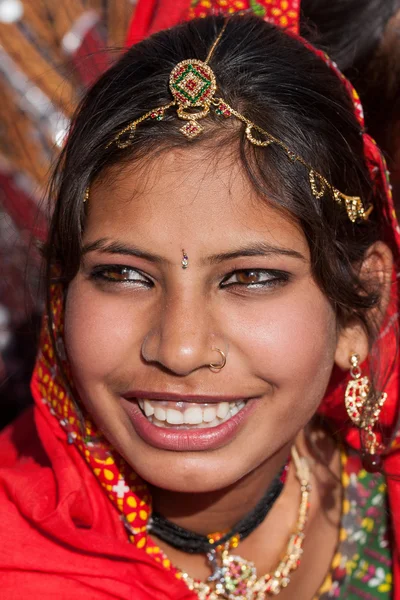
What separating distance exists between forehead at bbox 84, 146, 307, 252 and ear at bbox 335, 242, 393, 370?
340mm

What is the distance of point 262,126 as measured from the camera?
1631 mm

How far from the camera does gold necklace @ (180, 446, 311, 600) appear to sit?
1.92 meters

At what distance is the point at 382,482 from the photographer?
2.14 m

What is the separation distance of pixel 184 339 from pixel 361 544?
0.91 m

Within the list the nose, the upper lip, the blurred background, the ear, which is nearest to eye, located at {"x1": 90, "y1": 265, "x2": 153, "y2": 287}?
the nose

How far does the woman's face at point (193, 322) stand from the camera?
1556 millimetres

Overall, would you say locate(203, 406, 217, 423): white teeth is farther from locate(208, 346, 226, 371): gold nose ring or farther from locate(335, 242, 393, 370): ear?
locate(335, 242, 393, 370): ear

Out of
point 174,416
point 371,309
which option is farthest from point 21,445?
point 371,309

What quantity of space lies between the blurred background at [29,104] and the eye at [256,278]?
1227 mm

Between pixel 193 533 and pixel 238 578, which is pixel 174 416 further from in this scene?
pixel 238 578

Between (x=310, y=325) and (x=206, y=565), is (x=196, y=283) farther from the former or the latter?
(x=206, y=565)

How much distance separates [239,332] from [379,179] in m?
0.62

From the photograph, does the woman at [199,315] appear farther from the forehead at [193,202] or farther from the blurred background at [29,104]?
the blurred background at [29,104]

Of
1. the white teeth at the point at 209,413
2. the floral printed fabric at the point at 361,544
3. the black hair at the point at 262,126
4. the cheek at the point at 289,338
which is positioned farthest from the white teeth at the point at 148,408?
the floral printed fabric at the point at 361,544
